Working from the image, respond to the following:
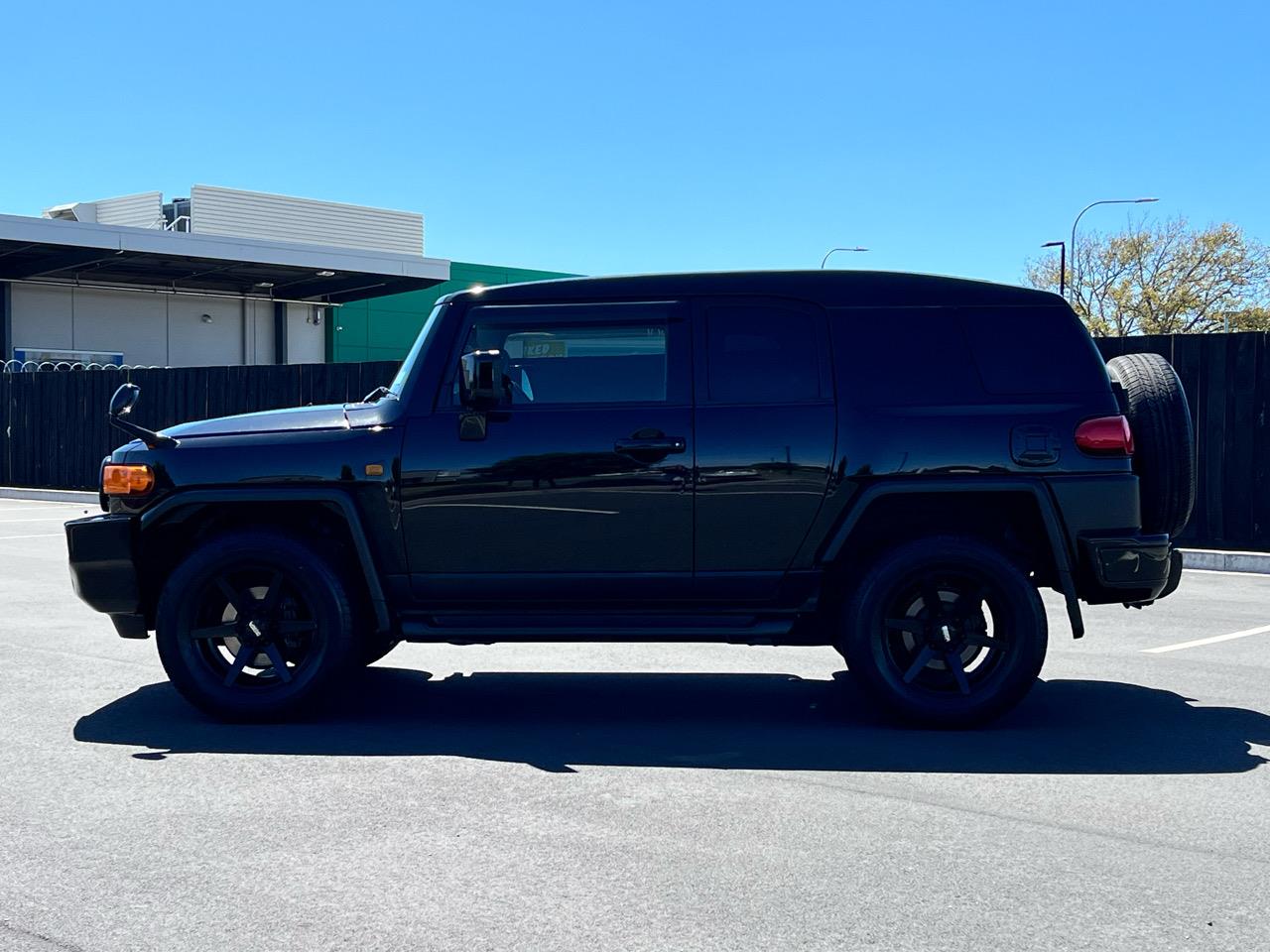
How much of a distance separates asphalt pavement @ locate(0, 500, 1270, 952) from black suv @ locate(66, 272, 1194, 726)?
46 centimetres

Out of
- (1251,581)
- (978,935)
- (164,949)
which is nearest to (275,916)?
(164,949)

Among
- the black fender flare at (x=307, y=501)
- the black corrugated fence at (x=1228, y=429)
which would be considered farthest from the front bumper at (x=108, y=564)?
the black corrugated fence at (x=1228, y=429)

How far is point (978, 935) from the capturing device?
3.80 metres

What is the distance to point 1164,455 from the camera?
6.41m

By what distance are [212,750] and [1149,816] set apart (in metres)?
3.75

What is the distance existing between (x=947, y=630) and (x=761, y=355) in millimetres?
1500

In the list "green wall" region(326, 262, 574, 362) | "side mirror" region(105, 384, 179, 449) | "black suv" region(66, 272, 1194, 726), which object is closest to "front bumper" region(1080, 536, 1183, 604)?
"black suv" region(66, 272, 1194, 726)

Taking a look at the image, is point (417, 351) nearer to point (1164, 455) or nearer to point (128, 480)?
point (128, 480)

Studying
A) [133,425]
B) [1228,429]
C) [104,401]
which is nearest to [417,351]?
[133,425]

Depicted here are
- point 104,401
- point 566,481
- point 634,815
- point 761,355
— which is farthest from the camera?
point 104,401

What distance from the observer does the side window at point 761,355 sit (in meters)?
6.40

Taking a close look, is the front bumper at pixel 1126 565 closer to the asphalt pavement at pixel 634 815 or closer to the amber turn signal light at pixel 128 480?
the asphalt pavement at pixel 634 815

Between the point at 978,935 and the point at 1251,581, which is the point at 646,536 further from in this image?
the point at 1251,581

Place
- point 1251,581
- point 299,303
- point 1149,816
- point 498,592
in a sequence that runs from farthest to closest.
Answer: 1. point 299,303
2. point 1251,581
3. point 498,592
4. point 1149,816
